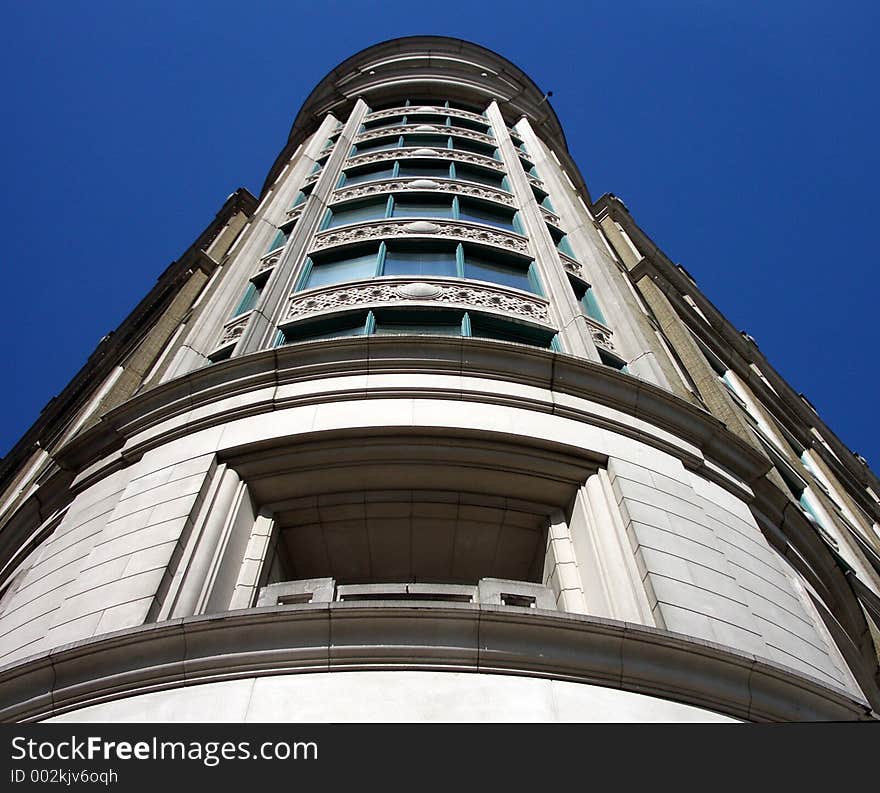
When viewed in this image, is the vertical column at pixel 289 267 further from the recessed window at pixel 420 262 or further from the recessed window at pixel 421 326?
the recessed window at pixel 420 262

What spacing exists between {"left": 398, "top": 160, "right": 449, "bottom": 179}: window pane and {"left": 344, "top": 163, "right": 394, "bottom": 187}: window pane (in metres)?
0.35

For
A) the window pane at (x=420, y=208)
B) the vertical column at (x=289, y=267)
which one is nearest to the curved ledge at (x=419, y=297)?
the vertical column at (x=289, y=267)

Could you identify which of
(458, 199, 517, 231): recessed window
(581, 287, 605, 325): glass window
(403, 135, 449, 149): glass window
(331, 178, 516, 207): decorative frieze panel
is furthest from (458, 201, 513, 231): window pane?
(403, 135, 449, 149): glass window

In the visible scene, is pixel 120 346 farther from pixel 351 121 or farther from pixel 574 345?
pixel 574 345

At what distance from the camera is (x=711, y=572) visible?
10469 millimetres

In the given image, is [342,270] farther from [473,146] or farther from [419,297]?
[473,146]

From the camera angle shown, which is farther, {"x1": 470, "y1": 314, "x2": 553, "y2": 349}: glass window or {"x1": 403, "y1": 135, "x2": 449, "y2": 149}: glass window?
{"x1": 403, "y1": 135, "x2": 449, "y2": 149}: glass window

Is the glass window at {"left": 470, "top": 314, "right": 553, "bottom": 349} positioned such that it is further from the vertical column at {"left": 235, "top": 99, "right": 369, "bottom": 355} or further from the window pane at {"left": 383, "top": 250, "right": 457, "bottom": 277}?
the vertical column at {"left": 235, "top": 99, "right": 369, "bottom": 355}

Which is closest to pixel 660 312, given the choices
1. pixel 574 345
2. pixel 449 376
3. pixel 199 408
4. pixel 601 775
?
pixel 574 345

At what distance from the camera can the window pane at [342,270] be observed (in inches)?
734

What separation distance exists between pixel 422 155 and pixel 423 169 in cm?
66

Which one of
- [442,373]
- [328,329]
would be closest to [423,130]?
[328,329]

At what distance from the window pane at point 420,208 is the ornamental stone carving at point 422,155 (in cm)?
350

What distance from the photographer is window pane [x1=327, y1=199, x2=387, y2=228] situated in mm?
22016
